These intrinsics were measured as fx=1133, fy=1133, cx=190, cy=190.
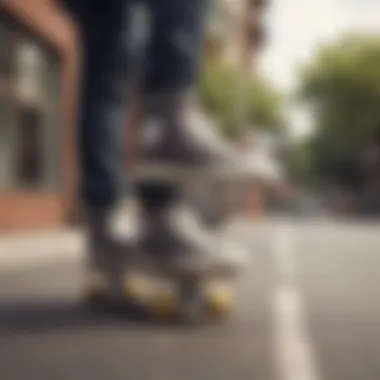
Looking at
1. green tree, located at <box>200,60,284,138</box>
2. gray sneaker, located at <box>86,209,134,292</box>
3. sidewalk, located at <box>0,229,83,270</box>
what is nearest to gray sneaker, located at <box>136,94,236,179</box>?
gray sneaker, located at <box>86,209,134,292</box>

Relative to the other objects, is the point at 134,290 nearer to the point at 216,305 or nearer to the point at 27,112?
the point at 216,305

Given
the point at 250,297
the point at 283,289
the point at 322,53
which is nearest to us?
the point at 250,297

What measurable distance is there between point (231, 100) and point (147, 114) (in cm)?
3487

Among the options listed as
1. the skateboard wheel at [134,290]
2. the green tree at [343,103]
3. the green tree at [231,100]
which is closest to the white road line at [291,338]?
the skateboard wheel at [134,290]

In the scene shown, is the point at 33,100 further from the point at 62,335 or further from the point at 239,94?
the point at 239,94

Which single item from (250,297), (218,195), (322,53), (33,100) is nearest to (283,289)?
(250,297)

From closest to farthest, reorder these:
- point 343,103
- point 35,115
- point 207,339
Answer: point 207,339
point 35,115
point 343,103

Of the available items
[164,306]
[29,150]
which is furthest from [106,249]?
[29,150]

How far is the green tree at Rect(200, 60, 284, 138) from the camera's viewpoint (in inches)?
1459

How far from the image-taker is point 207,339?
13.6 ft

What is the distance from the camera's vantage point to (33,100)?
61.3 ft

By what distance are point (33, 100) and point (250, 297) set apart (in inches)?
525

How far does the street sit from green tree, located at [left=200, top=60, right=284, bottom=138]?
22696mm

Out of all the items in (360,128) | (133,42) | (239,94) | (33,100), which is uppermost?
(360,128)
